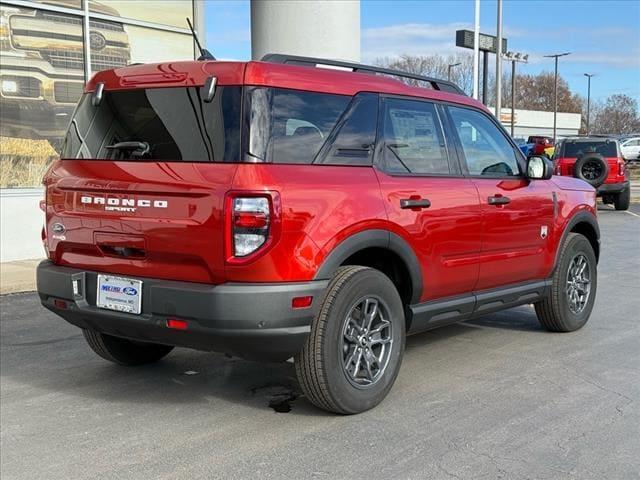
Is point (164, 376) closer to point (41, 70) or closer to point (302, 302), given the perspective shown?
point (302, 302)

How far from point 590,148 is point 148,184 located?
17692mm

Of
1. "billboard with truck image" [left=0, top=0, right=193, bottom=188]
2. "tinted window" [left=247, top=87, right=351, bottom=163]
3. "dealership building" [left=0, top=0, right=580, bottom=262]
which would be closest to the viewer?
"tinted window" [left=247, top=87, right=351, bottom=163]

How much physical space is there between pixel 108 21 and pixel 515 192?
887cm

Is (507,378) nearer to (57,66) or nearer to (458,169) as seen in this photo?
(458,169)

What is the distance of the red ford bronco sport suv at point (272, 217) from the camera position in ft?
12.2

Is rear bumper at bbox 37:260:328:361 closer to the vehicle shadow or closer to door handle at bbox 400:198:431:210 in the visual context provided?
the vehicle shadow

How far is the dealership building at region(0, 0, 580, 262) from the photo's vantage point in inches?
422

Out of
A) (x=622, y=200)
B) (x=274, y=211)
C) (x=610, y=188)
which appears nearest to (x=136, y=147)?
(x=274, y=211)

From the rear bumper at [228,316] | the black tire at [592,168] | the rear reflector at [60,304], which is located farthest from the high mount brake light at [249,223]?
the black tire at [592,168]

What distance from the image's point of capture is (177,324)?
3832 mm

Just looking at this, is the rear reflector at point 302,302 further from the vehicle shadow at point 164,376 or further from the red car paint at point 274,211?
the vehicle shadow at point 164,376

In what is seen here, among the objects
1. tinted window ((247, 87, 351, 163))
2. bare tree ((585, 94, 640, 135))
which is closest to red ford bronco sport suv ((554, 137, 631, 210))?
tinted window ((247, 87, 351, 163))

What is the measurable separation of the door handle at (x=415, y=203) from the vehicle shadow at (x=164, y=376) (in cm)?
133

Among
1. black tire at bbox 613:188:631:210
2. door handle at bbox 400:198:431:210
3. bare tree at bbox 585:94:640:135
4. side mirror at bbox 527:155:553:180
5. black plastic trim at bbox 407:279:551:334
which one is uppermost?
bare tree at bbox 585:94:640:135
